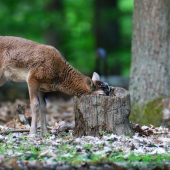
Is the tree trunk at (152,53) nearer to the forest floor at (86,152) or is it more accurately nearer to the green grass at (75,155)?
the forest floor at (86,152)

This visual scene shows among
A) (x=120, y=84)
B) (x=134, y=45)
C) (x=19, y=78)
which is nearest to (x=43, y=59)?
(x=19, y=78)

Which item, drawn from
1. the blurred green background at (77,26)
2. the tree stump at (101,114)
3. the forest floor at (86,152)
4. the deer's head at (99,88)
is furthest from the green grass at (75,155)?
the blurred green background at (77,26)

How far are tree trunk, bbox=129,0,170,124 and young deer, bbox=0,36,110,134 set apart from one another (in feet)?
7.99

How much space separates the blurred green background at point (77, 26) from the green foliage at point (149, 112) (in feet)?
32.5

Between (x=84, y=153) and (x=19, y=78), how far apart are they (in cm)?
257

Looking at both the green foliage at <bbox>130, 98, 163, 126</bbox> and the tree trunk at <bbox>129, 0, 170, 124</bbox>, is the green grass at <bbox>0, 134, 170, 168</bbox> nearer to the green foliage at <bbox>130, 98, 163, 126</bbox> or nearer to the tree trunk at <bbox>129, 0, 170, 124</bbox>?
the green foliage at <bbox>130, 98, 163, 126</bbox>

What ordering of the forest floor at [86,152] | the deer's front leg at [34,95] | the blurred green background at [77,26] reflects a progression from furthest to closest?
the blurred green background at [77,26] → the deer's front leg at [34,95] → the forest floor at [86,152]

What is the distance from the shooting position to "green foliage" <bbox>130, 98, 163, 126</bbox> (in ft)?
28.1

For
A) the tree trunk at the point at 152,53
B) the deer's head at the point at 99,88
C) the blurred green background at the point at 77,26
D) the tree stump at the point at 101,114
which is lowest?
the tree stump at the point at 101,114

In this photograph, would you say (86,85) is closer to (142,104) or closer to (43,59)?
(43,59)

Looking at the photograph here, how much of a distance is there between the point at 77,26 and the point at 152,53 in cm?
1649

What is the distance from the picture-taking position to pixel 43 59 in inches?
256

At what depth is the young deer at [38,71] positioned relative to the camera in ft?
21.2

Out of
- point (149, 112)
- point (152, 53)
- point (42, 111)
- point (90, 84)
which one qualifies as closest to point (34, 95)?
point (42, 111)
